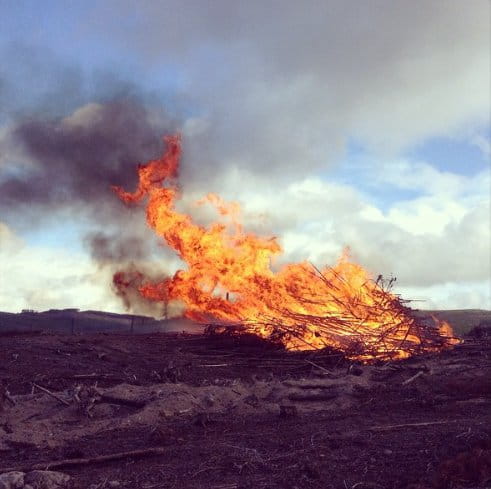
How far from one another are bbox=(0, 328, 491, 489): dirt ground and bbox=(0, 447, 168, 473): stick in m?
0.03

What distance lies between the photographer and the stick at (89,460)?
28.1ft

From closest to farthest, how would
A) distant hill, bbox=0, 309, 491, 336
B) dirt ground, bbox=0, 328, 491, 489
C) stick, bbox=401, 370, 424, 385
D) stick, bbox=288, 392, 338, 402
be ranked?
1. dirt ground, bbox=0, 328, 491, 489
2. stick, bbox=288, 392, 338, 402
3. stick, bbox=401, 370, 424, 385
4. distant hill, bbox=0, 309, 491, 336

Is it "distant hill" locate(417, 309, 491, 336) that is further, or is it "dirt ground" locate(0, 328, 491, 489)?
"distant hill" locate(417, 309, 491, 336)

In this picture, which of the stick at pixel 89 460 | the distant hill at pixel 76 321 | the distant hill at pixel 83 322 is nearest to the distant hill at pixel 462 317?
the distant hill at pixel 83 322

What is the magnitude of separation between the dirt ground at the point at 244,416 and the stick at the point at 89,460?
0.10 ft

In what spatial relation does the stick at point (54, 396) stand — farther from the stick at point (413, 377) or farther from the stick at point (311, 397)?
the stick at point (413, 377)

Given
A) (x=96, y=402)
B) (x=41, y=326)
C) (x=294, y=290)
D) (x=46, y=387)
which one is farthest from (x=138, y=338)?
(x=41, y=326)

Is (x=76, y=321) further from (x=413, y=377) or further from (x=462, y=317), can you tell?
(x=413, y=377)

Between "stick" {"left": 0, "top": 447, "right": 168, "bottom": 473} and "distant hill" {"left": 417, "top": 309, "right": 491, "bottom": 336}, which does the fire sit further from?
"distant hill" {"left": 417, "top": 309, "right": 491, "bottom": 336}

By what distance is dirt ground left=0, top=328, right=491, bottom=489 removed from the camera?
317 inches

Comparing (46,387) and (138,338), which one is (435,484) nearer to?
(46,387)

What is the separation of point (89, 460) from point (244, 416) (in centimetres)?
365

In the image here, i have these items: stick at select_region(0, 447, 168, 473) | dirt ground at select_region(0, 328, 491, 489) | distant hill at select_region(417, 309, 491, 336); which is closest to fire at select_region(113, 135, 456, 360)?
dirt ground at select_region(0, 328, 491, 489)

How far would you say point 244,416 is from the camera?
38.7ft
